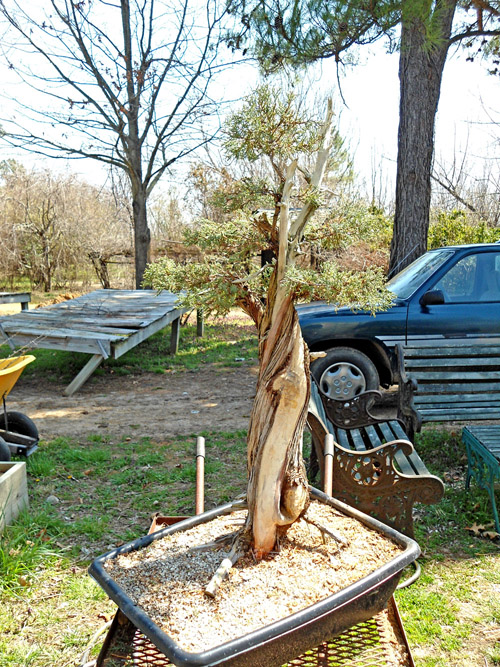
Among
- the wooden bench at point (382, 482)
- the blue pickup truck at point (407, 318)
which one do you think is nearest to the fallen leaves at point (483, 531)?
the wooden bench at point (382, 482)

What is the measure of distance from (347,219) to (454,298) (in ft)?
15.1

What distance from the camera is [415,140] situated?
29.0 feet

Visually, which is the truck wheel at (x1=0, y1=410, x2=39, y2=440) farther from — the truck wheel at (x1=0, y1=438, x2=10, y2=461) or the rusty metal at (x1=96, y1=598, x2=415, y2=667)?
the rusty metal at (x1=96, y1=598, x2=415, y2=667)

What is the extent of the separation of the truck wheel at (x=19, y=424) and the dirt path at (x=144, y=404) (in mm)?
538

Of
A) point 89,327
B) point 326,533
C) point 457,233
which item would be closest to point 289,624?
point 326,533

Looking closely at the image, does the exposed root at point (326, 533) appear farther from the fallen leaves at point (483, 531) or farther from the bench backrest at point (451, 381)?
the bench backrest at point (451, 381)

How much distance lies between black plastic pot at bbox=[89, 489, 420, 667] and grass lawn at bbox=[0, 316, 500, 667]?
941mm

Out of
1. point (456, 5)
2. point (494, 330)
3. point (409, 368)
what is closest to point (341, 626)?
point (409, 368)

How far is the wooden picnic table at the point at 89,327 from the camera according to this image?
7488 millimetres

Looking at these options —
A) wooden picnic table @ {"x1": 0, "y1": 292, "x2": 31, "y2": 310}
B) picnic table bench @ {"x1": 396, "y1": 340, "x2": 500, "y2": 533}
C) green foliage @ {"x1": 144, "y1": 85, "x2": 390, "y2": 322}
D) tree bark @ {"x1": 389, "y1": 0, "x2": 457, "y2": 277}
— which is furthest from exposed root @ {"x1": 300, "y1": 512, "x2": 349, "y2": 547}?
wooden picnic table @ {"x1": 0, "y1": 292, "x2": 31, "y2": 310}

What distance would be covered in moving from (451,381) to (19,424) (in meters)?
4.07

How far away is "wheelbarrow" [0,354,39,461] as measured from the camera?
459 centimetres

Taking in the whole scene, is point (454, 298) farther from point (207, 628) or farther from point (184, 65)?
point (184, 65)

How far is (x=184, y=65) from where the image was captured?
1377cm
